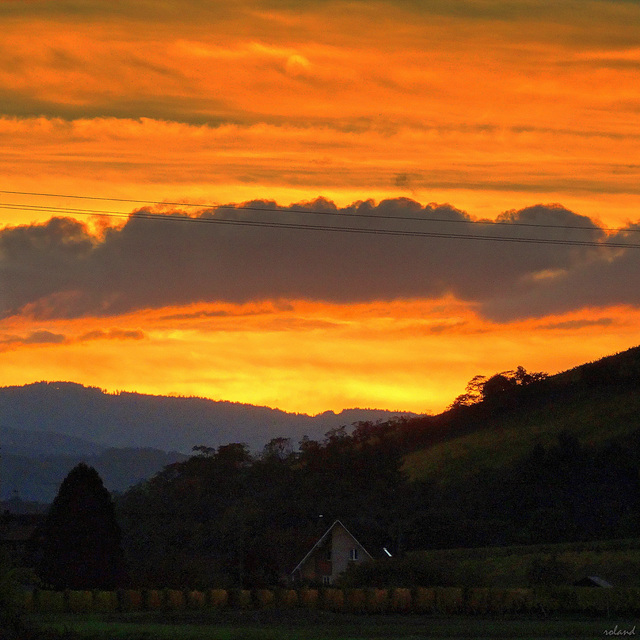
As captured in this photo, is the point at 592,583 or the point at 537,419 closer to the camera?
the point at 592,583

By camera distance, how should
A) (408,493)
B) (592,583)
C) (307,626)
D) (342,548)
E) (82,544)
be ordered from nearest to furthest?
(307,626) → (592,583) → (82,544) → (342,548) → (408,493)

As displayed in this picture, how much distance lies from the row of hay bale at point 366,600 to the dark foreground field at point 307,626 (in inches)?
74.1

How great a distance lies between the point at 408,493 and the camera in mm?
111188

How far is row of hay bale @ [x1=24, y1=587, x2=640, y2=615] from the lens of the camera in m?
57.3

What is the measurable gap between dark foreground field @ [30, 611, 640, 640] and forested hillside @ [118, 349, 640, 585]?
44.1 feet

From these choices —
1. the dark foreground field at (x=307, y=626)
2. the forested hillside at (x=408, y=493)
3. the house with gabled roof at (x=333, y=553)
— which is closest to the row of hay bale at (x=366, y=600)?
the dark foreground field at (x=307, y=626)

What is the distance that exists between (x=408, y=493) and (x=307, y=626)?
60.8 meters

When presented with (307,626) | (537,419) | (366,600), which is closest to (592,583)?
(366,600)

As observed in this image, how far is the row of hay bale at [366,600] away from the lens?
57.3m

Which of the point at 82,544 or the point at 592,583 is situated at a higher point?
the point at 82,544

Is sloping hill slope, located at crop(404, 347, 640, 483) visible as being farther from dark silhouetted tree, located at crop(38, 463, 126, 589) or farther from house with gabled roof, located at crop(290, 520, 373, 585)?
dark silhouetted tree, located at crop(38, 463, 126, 589)

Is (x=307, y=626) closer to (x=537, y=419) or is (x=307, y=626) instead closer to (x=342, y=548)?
(x=342, y=548)

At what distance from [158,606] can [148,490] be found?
63.4 m

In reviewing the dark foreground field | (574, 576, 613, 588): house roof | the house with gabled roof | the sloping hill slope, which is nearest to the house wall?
the house with gabled roof
